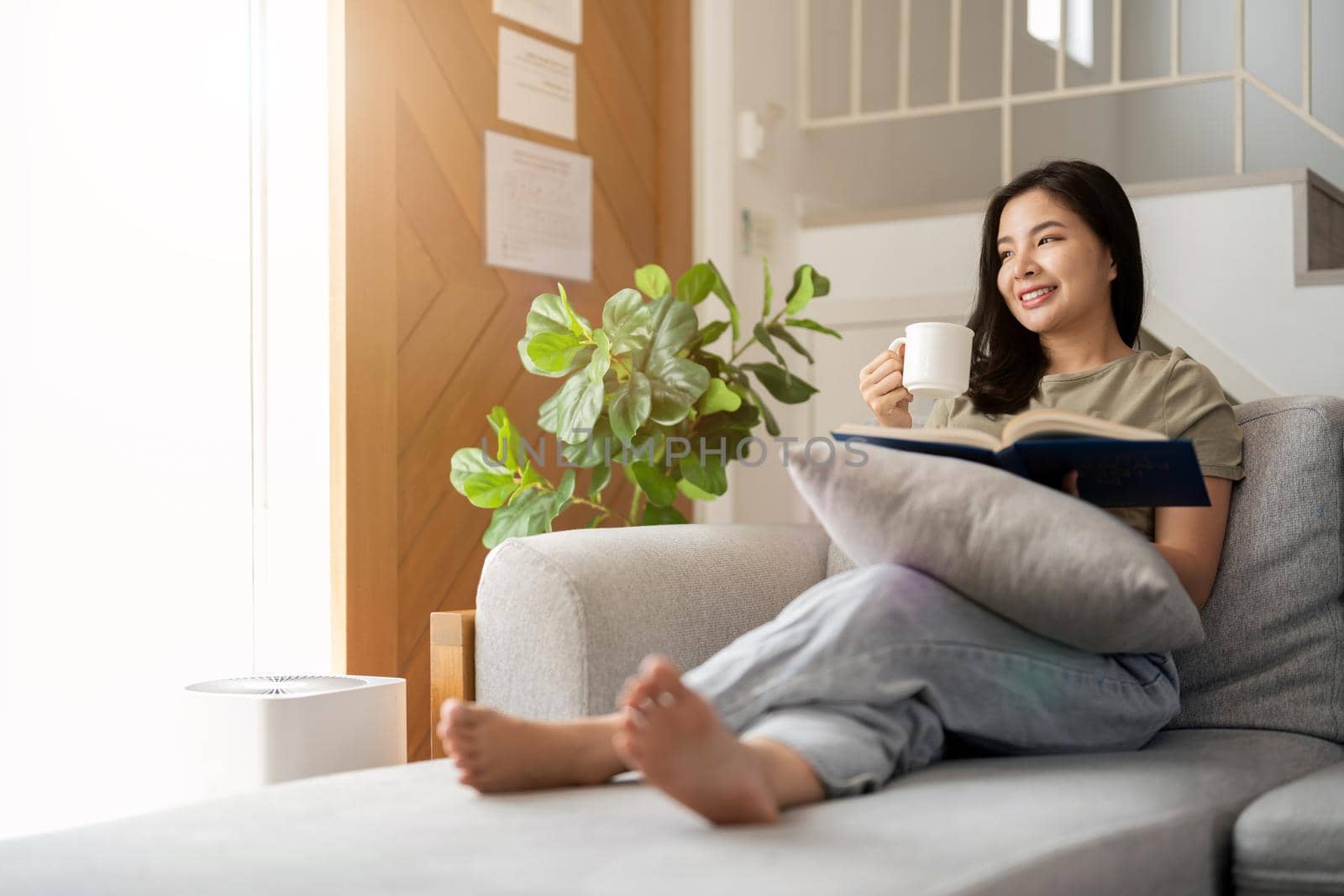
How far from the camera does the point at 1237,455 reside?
1768mm

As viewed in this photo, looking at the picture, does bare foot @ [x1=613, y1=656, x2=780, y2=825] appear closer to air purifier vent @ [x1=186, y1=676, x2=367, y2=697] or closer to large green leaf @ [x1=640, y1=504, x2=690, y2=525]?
air purifier vent @ [x1=186, y1=676, x2=367, y2=697]

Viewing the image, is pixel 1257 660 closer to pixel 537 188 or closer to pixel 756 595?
pixel 756 595

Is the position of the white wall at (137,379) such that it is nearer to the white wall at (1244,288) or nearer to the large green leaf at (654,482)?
the large green leaf at (654,482)

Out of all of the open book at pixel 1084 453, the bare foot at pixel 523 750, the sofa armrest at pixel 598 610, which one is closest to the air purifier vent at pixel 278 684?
the sofa armrest at pixel 598 610

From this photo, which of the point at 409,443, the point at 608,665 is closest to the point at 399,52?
the point at 409,443

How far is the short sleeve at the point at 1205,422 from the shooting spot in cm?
175

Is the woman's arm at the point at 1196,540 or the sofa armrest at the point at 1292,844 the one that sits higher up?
the woman's arm at the point at 1196,540

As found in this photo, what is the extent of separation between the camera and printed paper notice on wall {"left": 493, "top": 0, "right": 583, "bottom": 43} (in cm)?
302

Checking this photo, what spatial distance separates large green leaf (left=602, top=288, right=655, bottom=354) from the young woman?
0.91 m

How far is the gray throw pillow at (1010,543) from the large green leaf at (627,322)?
1049 millimetres

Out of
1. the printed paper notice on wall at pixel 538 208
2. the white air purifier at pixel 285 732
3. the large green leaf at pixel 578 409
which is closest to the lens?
the white air purifier at pixel 285 732

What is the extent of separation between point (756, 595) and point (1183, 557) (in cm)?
54

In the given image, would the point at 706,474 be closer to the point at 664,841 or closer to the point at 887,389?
the point at 887,389

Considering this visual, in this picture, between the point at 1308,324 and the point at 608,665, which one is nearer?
the point at 608,665
